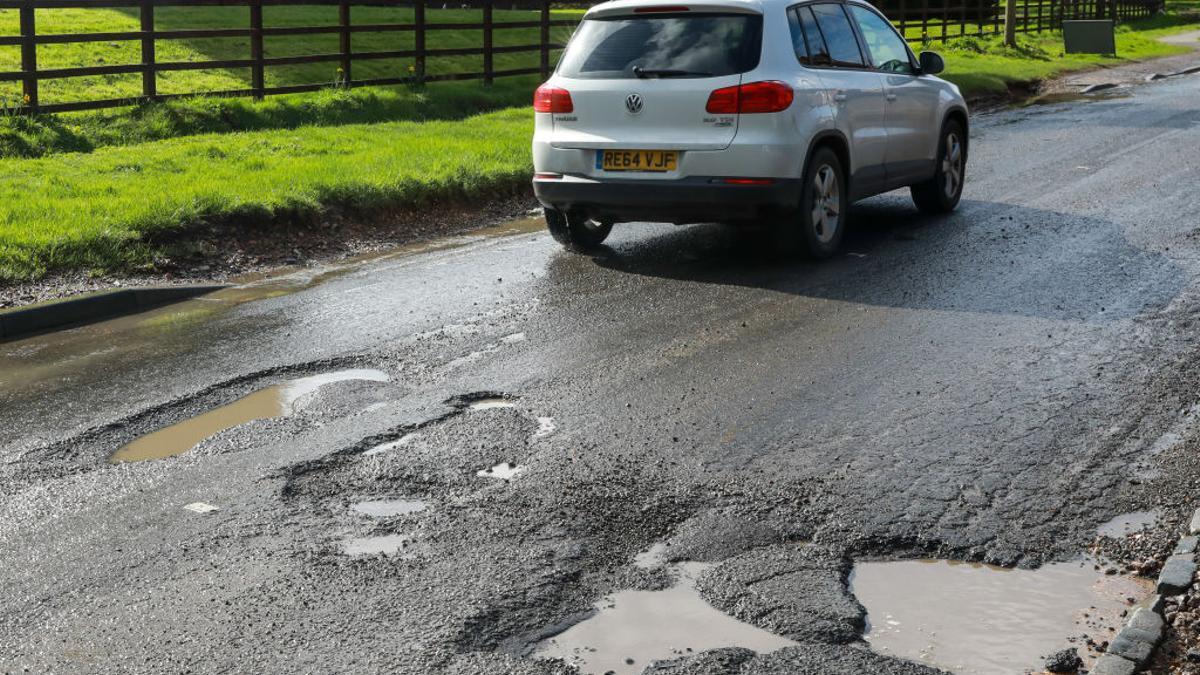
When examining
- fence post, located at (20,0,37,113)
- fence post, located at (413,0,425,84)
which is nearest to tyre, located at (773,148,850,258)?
fence post, located at (20,0,37,113)

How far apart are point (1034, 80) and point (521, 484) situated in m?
23.9

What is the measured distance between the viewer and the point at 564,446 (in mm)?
5910

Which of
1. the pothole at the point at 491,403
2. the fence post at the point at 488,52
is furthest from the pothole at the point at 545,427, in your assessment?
the fence post at the point at 488,52

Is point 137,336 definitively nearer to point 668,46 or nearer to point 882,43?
point 668,46

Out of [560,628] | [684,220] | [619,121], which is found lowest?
[560,628]

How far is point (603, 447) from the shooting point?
5.89 meters

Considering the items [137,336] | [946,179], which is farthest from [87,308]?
[946,179]

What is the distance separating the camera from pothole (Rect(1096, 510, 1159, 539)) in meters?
5.03

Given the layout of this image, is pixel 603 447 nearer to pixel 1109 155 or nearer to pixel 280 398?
pixel 280 398

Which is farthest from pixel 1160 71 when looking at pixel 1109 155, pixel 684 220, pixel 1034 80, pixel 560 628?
pixel 560 628

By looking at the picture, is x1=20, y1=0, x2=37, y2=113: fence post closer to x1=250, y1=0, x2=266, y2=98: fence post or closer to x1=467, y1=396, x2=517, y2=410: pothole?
x1=250, y1=0, x2=266, y2=98: fence post

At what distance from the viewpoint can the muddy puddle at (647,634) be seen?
4.09 meters

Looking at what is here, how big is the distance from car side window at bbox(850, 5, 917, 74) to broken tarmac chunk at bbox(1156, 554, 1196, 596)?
678cm

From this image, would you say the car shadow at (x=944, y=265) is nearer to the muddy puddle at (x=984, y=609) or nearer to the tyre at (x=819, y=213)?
the tyre at (x=819, y=213)
